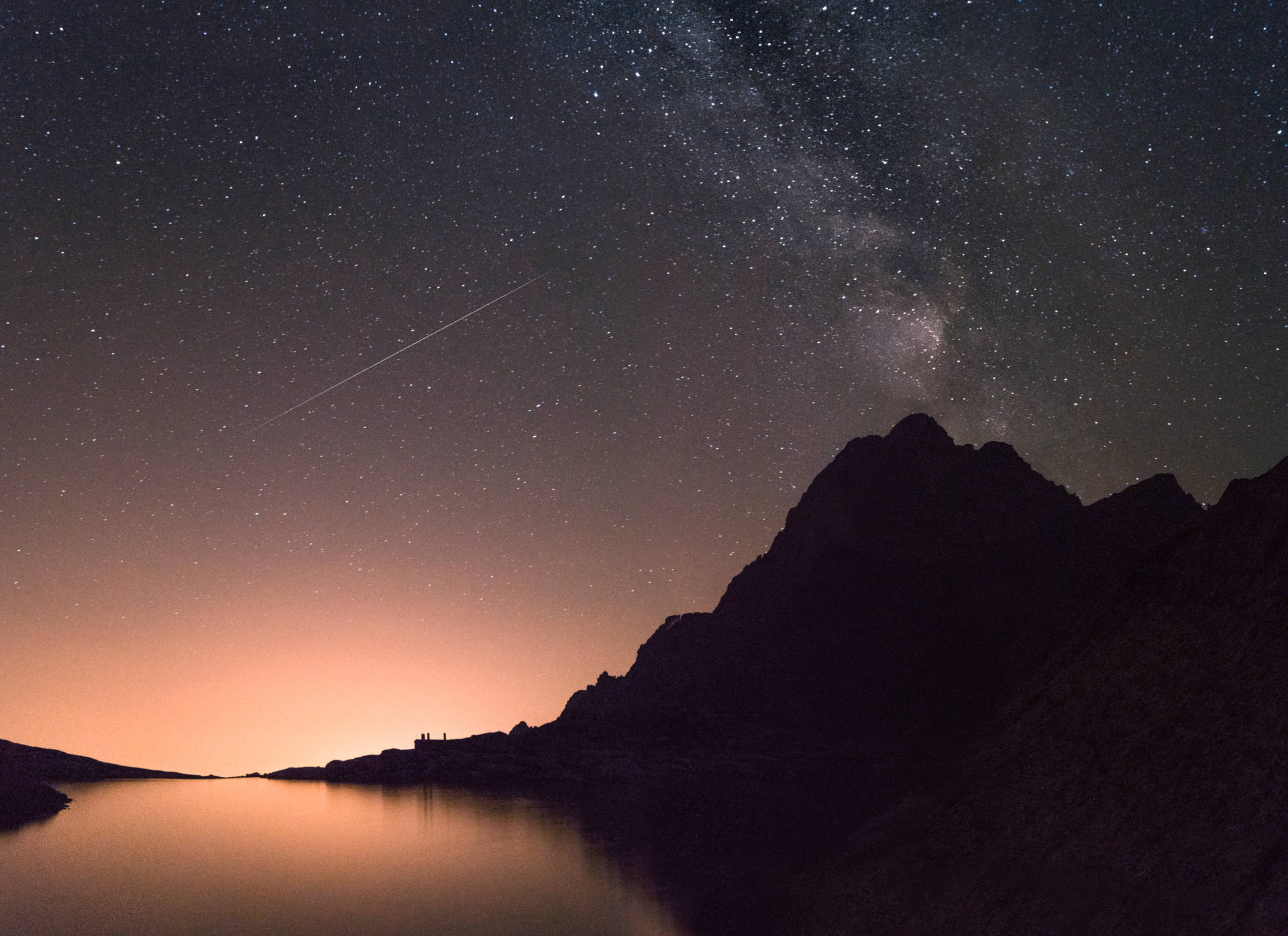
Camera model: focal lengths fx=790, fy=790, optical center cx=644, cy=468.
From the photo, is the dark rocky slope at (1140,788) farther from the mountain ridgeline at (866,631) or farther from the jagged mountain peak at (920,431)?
the jagged mountain peak at (920,431)

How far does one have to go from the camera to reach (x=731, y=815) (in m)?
41.9

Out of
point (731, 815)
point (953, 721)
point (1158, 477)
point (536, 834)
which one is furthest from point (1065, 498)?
point (536, 834)

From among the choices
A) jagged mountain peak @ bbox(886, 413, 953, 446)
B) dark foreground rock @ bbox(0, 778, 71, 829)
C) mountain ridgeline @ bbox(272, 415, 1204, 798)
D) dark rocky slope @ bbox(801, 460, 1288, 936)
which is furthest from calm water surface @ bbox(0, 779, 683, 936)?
jagged mountain peak @ bbox(886, 413, 953, 446)

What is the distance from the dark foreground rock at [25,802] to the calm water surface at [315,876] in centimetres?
124

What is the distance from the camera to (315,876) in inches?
1194

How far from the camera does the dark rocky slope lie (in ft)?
35.6

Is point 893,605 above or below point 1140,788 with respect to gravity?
above

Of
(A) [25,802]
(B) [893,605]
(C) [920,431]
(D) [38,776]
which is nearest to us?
(A) [25,802]

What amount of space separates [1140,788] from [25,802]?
5807 centimetres

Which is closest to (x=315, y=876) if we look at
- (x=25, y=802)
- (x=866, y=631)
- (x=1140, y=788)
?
(x=1140, y=788)

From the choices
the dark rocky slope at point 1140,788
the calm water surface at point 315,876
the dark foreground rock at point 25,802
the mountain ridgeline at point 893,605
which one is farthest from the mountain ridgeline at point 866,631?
the dark rocky slope at point 1140,788

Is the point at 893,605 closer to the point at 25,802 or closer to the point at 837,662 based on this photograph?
the point at 837,662

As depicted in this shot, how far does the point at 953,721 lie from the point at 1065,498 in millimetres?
28857

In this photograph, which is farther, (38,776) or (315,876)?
(38,776)
